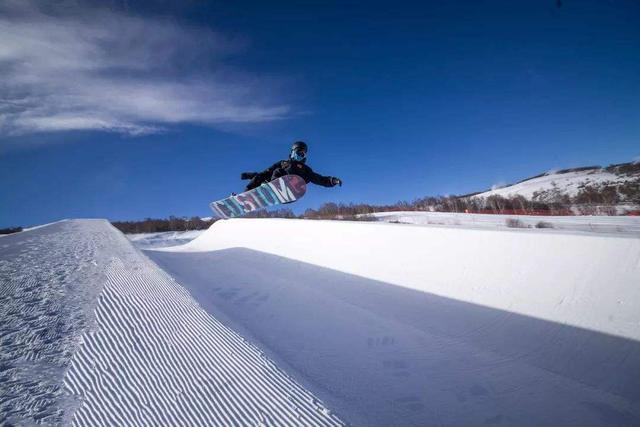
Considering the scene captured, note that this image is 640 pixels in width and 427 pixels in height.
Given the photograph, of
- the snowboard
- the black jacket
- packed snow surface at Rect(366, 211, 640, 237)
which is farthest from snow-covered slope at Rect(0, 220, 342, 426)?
packed snow surface at Rect(366, 211, 640, 237)

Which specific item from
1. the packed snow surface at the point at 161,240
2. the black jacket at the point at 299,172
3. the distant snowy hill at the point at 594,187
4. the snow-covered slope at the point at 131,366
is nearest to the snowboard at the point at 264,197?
the black jacket at the point at 299,172

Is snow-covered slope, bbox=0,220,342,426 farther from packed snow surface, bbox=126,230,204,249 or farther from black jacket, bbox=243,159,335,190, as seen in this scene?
packed snow surface, bbox=126,230,204,249

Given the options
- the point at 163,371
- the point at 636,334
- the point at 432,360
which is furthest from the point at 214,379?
the point at 636,334

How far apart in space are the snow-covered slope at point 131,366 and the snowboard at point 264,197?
551 cm

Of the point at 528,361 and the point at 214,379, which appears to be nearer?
the point at 214,379

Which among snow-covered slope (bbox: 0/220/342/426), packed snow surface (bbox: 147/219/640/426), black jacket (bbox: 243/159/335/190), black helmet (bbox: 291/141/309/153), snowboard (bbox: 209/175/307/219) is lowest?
packed snow surface (bbox: 147/219/640/426)

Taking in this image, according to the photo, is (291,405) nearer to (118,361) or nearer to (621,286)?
(118,361)

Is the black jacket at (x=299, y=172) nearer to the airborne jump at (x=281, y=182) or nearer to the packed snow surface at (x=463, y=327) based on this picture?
the airborne jump at (x=281, y=182)

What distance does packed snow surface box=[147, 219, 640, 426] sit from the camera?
2.30 m

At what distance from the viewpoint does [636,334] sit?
2889mm

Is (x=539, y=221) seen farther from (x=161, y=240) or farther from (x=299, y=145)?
(x=161, y=240)

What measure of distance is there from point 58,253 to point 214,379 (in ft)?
19.7

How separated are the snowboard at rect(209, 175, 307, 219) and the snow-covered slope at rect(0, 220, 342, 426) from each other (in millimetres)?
5511

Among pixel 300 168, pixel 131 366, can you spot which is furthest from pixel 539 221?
pixel 131 366
